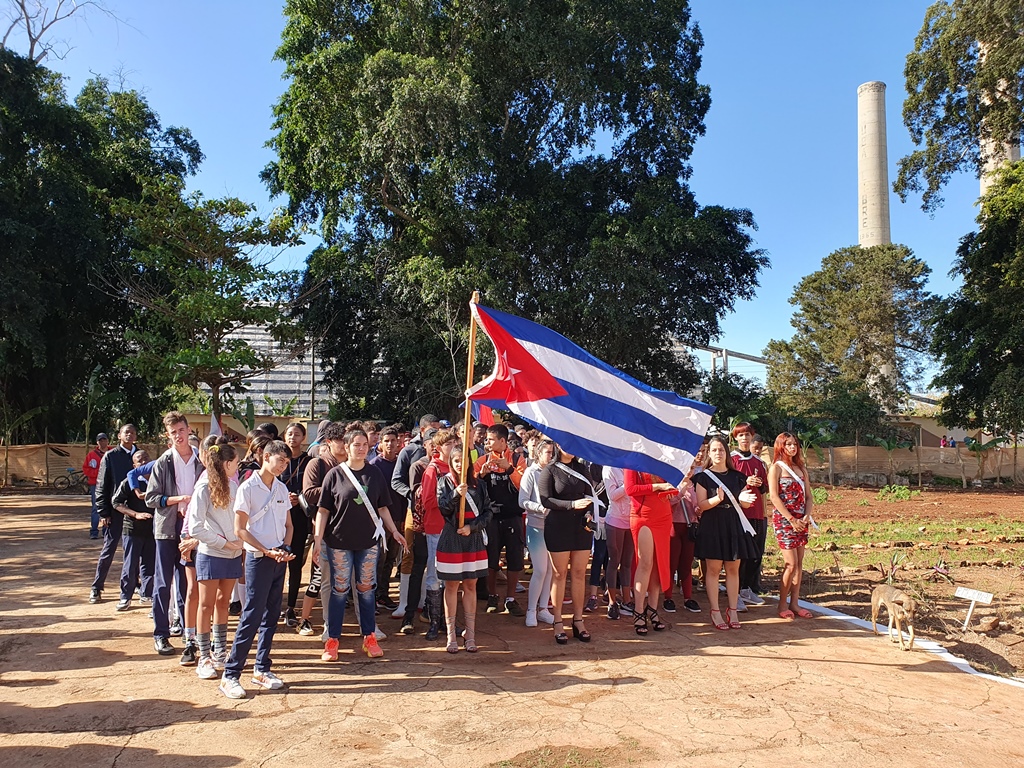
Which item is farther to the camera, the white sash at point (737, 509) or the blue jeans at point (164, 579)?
the white sash at point (737, 509)

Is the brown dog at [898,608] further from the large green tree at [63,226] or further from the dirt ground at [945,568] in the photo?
the large green tree at [63,226]

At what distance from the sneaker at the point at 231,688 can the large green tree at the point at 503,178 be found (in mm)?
14847

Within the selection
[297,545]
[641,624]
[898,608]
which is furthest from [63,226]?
[898,608]

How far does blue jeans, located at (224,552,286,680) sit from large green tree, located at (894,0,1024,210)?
27171 millimetres

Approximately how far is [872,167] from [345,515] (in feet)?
173

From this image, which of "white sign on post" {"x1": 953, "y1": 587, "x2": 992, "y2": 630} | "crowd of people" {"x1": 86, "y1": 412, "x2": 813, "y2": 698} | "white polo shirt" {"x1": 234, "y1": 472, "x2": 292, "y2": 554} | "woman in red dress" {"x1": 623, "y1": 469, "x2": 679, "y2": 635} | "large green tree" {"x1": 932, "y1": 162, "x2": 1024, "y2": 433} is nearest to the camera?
"white polo shirt" {"x1": 234, "y1": 472, "x2": 292, "y2": 554}

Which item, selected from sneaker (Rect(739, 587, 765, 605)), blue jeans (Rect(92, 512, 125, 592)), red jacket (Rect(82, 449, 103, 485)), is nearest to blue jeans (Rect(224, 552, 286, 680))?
blue jeans (Rect(92, 512, 125, 592))

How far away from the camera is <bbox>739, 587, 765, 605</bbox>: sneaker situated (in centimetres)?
802

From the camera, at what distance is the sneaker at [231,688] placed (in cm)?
500

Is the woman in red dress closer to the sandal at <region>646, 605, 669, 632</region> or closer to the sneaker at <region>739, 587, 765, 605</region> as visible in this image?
the sandal at <region>646, 605, 669, 632</region>

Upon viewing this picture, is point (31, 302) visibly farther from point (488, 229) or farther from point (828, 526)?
point (828, 526)

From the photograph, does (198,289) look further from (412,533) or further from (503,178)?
(412,533)

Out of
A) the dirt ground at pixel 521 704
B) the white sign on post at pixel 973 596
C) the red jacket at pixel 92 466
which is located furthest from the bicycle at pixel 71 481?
the white sign on post at pixel 973 596

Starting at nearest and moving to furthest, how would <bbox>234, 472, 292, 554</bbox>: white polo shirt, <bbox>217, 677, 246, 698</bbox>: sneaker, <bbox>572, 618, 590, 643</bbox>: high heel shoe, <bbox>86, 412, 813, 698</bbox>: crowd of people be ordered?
1. <bbox>217, 677, 246, 698</bbox>: sneaker
2. <bbox>234, 472, 292, 554</bbox>: white polo shirt
3. <bbox>86, 412, 813, 698</bbox>: crowd of people
4. <bbox>572, 618, 590, 643</bbox>: high heel shoe
